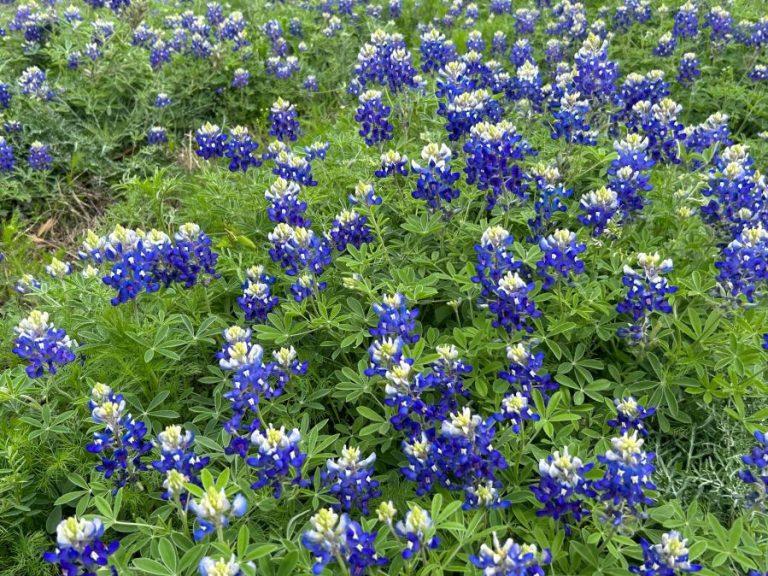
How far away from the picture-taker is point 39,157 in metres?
5.62

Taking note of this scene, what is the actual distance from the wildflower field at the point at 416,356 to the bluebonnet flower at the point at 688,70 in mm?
540

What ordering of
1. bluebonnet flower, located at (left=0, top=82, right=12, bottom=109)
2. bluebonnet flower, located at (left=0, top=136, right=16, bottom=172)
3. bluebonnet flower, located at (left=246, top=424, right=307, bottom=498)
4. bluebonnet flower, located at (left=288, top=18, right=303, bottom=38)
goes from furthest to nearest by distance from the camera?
bluebonnet flower, located at (left=288, top=18, right=303, bottom=38) → bluebonnet flower, located at (left=0, top=82, right=12, bottom=109) → bluebonnet flower, located at (left=0, top=136, right=16, bottom=172) → bluebonnet flower, located at (left=246, top=424, right=307, bottom=498)

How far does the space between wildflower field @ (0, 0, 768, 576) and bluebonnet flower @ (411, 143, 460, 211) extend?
0.04ft

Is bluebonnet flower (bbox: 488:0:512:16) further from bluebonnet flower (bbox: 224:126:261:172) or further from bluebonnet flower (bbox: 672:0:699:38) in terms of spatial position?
bluebonnet flower (bbox: 224:126:261:172)

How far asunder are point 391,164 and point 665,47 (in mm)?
3602

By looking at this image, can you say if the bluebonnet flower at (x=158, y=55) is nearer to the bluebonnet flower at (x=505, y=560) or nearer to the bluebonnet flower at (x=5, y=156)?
the bluebonnet flower at (x=5, y=156)

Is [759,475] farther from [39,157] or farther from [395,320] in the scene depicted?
[39,157]

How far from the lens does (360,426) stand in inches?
129

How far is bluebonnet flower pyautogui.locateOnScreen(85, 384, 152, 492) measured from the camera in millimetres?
2715

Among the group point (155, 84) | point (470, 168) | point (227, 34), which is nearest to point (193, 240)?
point (470, 168)

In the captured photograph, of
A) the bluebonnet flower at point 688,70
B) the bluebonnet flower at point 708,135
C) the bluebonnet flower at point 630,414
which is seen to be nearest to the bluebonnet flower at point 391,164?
the bluebonnet flower at point 708,135

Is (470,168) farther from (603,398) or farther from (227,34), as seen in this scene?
(227,34)

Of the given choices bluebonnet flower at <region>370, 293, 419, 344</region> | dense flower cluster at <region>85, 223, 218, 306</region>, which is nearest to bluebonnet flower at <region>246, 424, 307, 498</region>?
bluebonnet flower at <region>370, 293, 419, 344</region>

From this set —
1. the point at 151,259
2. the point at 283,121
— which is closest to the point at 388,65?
the point at 283,121
